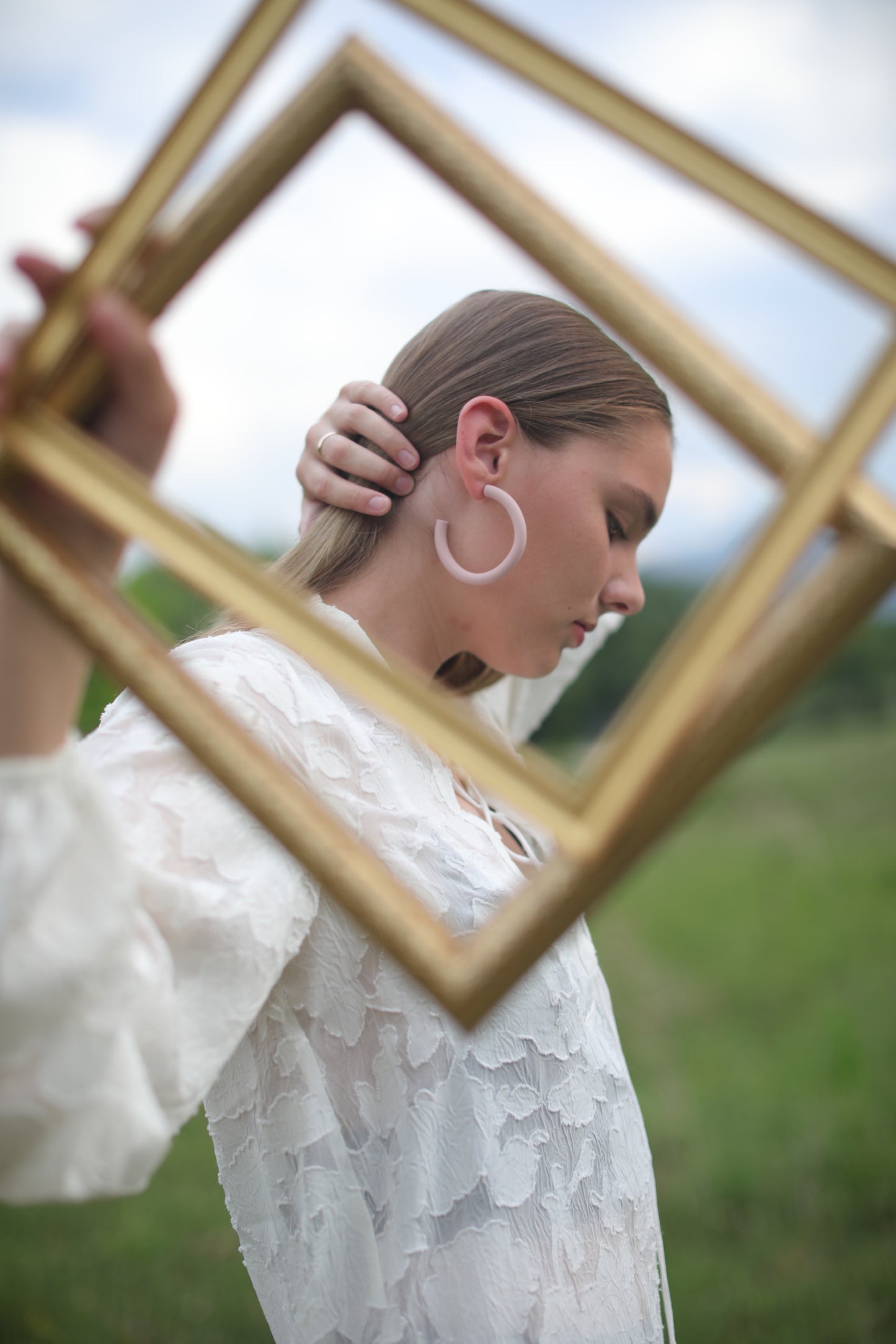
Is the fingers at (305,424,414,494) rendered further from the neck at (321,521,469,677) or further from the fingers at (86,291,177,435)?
the fingers at (86,291,177,435)

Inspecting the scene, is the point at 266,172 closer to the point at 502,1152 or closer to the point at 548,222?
the point at 548,222

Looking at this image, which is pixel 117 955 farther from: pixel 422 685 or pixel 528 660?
pixel 528 660

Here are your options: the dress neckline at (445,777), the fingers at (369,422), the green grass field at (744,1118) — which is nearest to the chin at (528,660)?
the dress neckline at (445,777)

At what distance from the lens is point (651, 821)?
499 mm

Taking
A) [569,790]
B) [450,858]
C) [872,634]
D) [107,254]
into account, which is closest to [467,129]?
[107,254]

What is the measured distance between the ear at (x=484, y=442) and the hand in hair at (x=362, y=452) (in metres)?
0.10

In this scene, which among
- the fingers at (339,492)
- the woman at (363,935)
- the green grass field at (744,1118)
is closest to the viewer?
the woman at (363,935)

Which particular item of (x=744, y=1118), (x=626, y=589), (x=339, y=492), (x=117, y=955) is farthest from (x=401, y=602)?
(x=744, y=1118)

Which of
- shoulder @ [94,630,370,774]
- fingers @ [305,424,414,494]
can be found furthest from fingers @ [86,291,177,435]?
fingers @ [305,424,414,494]

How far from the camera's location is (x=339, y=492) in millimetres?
1126

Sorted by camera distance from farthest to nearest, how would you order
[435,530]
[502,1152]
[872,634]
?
[872,634] → [435,530] → [502,1152]

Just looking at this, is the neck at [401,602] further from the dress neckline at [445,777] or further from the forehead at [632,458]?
the forehead at [632,458]

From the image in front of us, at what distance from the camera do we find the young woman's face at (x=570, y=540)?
1.00 metres

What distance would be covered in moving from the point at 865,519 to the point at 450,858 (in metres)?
0.57
